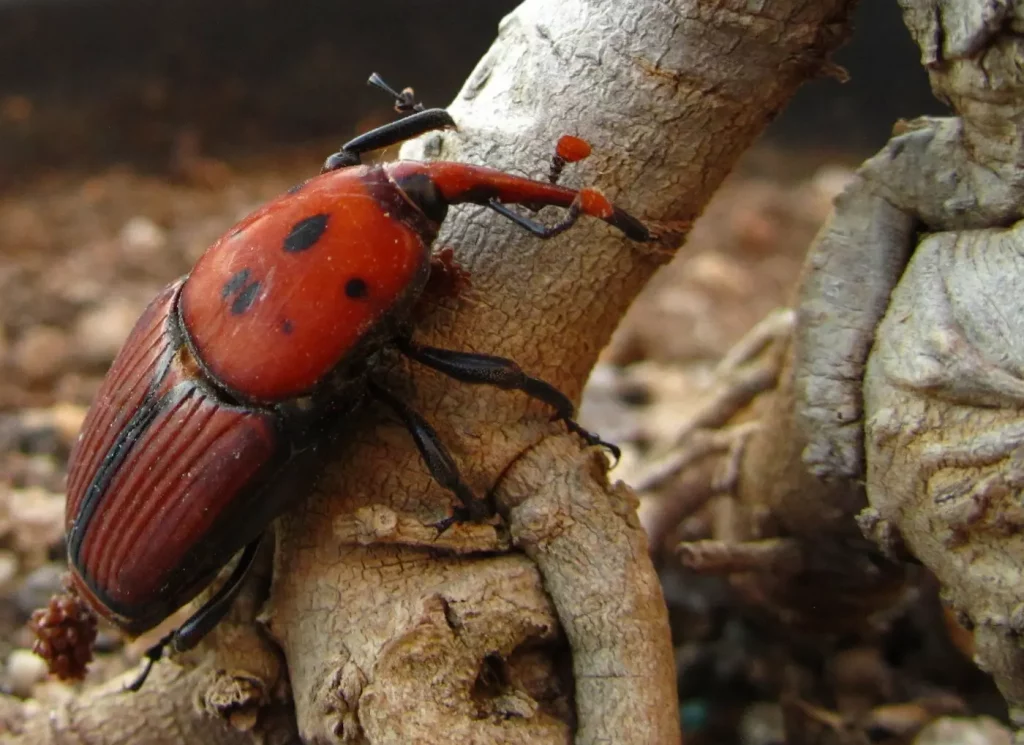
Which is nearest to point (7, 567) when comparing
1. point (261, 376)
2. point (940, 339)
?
point (261, 376)

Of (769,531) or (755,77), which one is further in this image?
(769,531)

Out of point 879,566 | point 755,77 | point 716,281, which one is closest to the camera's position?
point 755,77

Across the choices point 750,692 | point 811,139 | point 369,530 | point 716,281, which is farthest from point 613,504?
point 811,139

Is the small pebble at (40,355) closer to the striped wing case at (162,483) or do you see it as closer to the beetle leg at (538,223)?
the striped wing case at (162,483)

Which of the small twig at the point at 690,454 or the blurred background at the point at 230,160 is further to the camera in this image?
the blurred background at the point at 230,160

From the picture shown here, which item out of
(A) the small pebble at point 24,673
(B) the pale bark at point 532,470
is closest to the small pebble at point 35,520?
(A) the small pebble at point 24,673

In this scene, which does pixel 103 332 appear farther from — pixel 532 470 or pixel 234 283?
pixel 532 470

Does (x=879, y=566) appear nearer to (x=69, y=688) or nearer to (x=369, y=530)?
(x=369, y=530)
